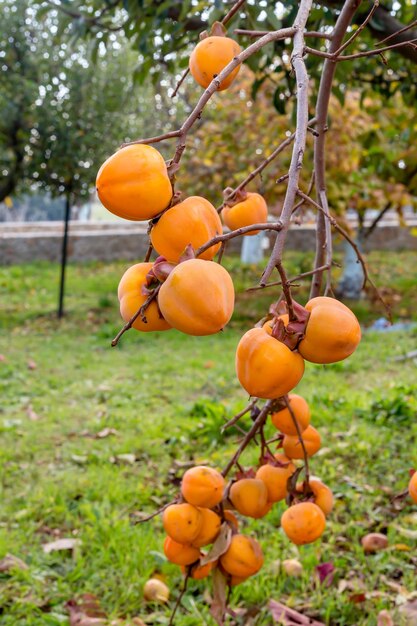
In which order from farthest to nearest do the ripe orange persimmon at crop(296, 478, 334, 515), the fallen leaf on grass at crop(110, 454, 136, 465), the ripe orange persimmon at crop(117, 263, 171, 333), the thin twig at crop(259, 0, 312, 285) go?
the fallen leaf on grass at crop(110, 454, 136, 465) < the ripe orange persimmon at crop(296, 478, 334, 515) < the ripe orange persimmon at crop(117, 263, 171, 333) < the thin twig at crop(259, 0, 312, 285)

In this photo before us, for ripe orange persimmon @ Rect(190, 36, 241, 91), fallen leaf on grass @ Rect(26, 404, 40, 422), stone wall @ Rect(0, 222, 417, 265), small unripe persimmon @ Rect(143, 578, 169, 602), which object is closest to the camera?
ripe orange persimmon @ Rect(190, 36, 241, 91)

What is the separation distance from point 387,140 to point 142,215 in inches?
159

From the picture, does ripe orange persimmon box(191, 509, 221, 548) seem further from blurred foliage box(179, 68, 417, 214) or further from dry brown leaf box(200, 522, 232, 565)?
blurred foliage box(179, 68, 417, 214)

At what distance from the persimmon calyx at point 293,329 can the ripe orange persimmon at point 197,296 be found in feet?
0.22

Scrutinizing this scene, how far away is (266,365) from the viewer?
710 millimetres

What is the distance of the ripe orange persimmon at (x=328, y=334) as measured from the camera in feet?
2.34

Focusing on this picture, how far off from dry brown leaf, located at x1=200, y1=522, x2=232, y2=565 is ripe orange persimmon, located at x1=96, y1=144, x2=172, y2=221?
0.73 m

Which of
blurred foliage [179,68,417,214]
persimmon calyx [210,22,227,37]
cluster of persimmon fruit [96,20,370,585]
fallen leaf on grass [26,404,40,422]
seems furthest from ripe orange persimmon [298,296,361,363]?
blurred foliage [179,68,417,214]

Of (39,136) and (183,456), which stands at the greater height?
(39,136)

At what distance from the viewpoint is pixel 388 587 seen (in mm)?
2096

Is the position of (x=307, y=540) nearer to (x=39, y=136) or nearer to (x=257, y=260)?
(x=39, y=136)

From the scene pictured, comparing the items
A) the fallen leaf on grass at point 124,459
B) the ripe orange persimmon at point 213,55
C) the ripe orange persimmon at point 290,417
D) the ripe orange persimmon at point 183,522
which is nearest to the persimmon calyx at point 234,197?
the ripe orange persimmon at point 213,55

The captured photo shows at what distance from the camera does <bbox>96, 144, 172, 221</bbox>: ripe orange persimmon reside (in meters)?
0.69

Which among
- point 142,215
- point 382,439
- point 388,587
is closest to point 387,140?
point 382,439
